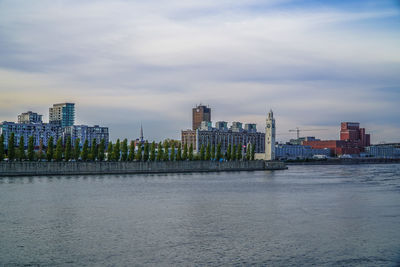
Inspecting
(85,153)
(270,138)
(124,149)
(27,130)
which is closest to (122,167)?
(124,149)

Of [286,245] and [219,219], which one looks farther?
[219,219]

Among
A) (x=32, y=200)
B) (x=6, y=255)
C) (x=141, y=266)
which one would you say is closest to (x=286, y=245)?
(x=141, y=266)

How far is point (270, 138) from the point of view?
137 metres

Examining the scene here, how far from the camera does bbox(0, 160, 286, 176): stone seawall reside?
3085 inches

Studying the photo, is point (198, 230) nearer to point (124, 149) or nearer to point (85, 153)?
point (85, 153)

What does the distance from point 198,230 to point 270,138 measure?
110 meters

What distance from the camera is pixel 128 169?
307 feet

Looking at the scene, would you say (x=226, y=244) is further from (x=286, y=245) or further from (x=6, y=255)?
(x=6, y=255)

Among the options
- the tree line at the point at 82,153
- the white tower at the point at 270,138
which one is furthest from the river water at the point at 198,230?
the white tower at the point at 270,138

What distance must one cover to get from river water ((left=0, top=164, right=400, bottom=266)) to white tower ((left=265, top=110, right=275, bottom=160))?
89.4 meters

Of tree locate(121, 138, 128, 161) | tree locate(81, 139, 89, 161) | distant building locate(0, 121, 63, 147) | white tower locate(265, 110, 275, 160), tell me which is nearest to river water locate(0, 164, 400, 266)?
tree locate(81, 139, 89, 161)

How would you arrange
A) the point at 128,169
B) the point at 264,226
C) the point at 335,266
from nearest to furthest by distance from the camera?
the point at 335,266 → the point at 264,226 → the point at 128,169

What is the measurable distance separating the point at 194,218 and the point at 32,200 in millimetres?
17206

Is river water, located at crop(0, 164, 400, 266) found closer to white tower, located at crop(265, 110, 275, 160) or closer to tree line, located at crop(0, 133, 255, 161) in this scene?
tree line, located at crop(0, 133, 255, 161)
